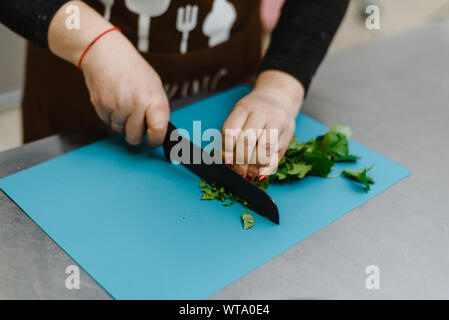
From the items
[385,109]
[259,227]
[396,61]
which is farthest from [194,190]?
[396,61]

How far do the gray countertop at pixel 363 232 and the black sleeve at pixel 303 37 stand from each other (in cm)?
13

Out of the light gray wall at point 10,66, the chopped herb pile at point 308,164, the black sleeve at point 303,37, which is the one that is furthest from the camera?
the light gray wall at point 10,66

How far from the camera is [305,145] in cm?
95

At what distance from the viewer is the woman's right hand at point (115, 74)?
88 centimetres

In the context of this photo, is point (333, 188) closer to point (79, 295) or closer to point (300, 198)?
point (300, 198)

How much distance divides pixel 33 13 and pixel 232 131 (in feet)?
1.40

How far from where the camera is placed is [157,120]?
2.89 ft

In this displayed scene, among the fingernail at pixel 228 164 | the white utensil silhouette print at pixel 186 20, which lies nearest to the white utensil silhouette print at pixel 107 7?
the white utensil silhouette print at pixel 186 20

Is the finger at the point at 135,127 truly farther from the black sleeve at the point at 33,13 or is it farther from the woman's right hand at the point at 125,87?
the black sleeve at the point at 33,13

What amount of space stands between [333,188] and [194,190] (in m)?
0.25

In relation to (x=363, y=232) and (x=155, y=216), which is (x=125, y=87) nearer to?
(x=155, y=216)
